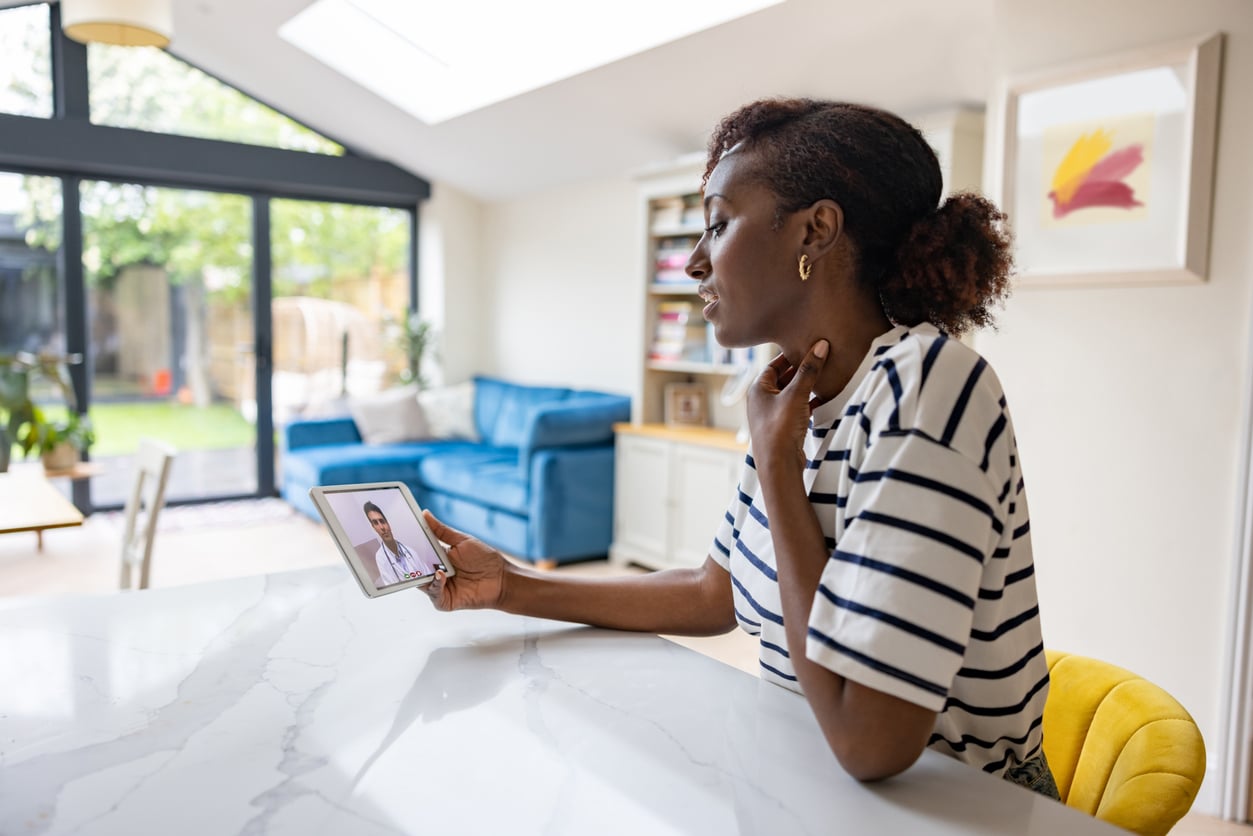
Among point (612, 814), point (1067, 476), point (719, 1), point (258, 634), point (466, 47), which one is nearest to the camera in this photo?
point (612, 814)

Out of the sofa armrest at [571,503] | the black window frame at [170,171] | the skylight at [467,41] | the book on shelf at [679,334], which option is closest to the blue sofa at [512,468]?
the sofa armrest at [571,503]

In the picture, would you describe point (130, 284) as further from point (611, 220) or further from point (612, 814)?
point (612, 814)

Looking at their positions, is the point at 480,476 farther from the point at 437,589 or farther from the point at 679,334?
the point at 437,589

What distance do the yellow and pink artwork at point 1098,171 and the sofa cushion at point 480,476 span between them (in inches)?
108

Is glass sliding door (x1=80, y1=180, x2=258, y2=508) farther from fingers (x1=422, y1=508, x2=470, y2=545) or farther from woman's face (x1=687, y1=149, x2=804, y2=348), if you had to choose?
woman's face (x1=687, y1=149, x2=804, y2=348)

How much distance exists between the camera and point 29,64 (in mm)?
4992

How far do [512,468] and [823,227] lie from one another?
4.00m

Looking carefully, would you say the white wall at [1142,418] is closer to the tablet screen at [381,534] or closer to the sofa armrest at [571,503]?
the tablet screen at [381,534]

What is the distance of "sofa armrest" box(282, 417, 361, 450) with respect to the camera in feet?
18.1

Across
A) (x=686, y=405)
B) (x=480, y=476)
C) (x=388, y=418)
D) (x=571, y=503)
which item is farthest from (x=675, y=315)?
(x=388, y=418)

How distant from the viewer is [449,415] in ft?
19.3

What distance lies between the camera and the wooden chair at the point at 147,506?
8.72ft

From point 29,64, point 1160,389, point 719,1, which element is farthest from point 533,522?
point 29,64

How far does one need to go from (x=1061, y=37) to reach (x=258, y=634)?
8.03 ft
